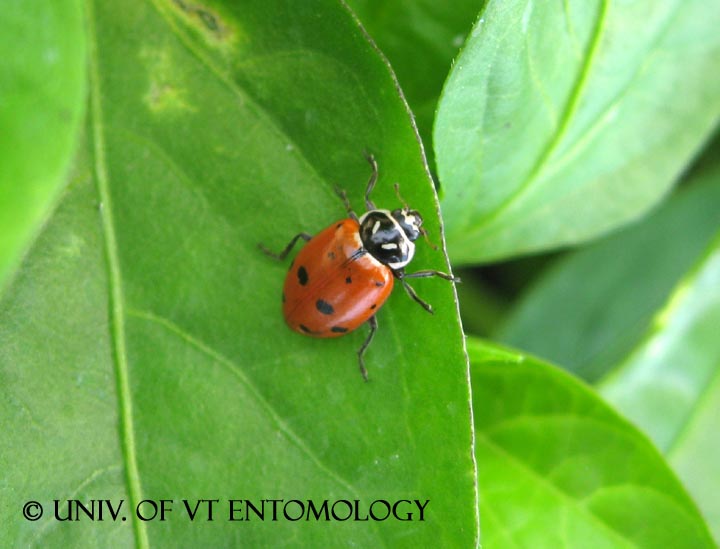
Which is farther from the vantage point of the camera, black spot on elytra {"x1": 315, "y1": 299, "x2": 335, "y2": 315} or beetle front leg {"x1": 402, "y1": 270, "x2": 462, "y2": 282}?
black spot on elytra {"x1": 315, "y1": 299, "x2": 335, "y2": 315}

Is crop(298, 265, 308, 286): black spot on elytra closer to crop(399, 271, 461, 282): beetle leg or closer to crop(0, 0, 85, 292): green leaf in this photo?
crop(399, 271, 461, 282): beetle leg

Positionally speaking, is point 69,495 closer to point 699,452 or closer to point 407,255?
point 407,255

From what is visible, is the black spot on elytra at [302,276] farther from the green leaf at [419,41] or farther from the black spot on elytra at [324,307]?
the green leaf at [419,41]

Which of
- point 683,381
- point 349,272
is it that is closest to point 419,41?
point 349,272

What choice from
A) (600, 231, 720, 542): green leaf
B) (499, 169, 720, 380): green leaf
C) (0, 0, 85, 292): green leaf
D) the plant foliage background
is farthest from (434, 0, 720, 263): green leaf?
(0, 0, 85, 292): green leaf

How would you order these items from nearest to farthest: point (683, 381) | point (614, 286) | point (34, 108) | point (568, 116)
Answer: point (34, 108) < point (568, 116) < point (683, 381) < point (614, 286)

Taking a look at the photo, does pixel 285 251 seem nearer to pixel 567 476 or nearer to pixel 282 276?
pixel 282 276
